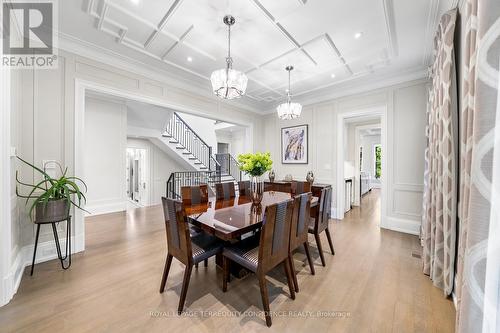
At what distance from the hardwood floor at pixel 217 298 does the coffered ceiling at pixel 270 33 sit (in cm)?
291

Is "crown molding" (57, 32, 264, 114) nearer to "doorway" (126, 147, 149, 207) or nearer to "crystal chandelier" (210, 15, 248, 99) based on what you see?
"crystal chandelier" (210, 15, 248, 99)

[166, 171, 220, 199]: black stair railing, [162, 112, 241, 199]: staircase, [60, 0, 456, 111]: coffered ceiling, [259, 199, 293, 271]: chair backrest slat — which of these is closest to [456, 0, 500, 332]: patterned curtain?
[259, 199, 293, 271]: chair backrest slat

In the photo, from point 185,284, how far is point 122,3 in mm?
2860

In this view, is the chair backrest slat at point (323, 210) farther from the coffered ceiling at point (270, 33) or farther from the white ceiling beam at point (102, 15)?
the white ceiling beam at point (102, 15)

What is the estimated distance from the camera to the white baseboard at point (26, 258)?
5.76 ft

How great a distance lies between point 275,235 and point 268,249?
0.41 feet

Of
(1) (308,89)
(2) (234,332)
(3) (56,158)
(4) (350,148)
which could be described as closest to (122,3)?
(3) (56,158)

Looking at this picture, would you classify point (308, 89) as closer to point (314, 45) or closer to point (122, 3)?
point (314, 45)

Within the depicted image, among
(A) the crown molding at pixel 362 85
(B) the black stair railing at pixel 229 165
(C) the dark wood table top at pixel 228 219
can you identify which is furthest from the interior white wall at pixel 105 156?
(B) the black stair railing at pixel 229 165

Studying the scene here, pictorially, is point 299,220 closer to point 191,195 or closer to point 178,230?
point 178,230

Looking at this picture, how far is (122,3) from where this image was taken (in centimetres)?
206

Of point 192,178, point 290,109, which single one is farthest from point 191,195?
point 192,178

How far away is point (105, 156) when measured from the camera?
4863mm

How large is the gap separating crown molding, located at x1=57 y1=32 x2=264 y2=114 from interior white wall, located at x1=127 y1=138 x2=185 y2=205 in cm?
379
